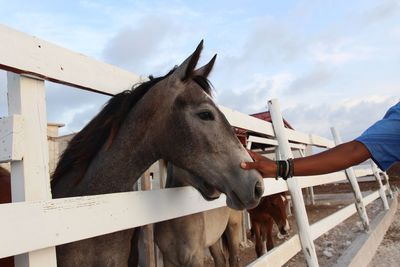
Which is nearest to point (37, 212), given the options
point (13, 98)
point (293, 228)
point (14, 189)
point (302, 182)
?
point (14, 189)

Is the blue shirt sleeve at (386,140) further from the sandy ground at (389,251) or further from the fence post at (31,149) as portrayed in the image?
the sandy ground at (389,251)

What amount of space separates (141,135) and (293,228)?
307 inches

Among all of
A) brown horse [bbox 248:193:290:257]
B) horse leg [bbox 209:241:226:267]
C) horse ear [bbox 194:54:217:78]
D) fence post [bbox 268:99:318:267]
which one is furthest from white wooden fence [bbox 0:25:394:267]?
brown horse [bbox 248:193:290:257]

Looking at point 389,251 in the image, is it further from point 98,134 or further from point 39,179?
point 39,179

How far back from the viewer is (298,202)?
145 inches

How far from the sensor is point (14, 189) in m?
1.42

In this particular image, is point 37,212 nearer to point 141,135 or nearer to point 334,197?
point 141,135

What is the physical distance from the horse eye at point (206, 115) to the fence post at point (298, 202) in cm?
179

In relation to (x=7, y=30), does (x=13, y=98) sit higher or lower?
lower

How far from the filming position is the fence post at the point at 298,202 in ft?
11.7

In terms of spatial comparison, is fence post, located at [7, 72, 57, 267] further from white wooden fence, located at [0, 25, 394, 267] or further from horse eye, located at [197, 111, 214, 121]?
horse eye, located at [197, 111, 214, 121]

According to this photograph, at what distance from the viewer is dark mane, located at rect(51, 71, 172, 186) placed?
220 centimetres

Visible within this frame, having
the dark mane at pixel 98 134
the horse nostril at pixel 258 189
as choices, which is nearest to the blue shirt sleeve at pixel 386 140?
the horse nostril at pixel 258 189

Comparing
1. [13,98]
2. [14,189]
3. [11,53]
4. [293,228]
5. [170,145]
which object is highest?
[11,53]
